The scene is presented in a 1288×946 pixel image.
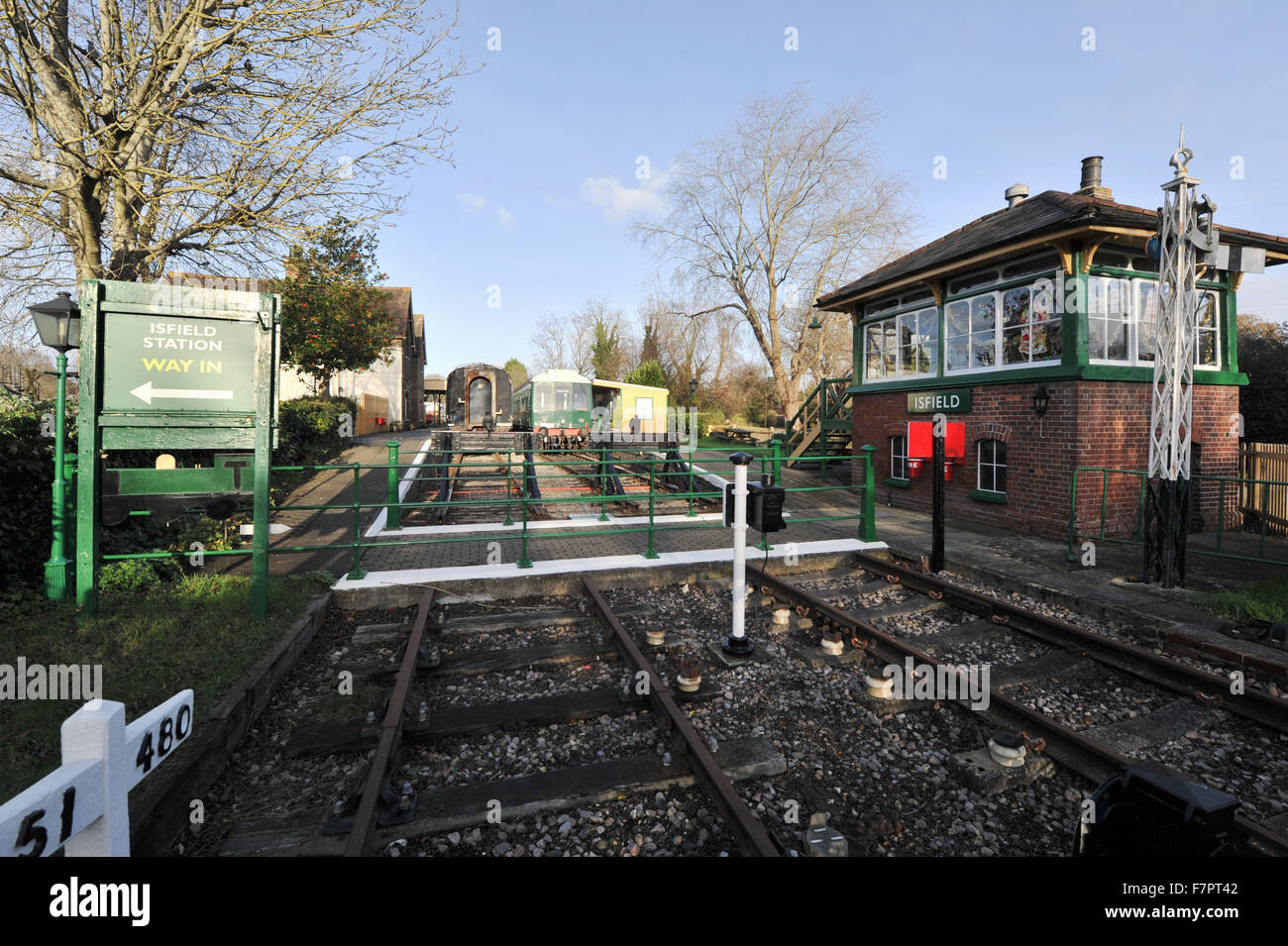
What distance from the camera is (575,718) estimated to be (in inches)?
163

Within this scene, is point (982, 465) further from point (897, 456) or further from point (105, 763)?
point (105, 763)

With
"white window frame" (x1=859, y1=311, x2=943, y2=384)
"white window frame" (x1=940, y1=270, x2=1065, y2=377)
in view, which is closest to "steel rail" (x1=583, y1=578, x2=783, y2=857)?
"white window frame" (x1=940, y1=270, x2=1065, y2=377)

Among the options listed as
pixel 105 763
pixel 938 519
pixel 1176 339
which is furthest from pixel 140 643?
pixel 1176 339

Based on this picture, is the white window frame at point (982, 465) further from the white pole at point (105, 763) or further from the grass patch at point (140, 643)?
the white pole at point (105, 763)

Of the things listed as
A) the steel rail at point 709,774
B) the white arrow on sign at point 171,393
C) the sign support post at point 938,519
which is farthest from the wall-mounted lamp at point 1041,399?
the white arrow on sign at point 171,393

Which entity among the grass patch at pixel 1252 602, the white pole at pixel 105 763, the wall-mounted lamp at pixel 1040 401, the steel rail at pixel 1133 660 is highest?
the wall-mounted lamp at pixel 1040 401

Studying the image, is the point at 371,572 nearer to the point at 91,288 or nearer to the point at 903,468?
the point at 91,288

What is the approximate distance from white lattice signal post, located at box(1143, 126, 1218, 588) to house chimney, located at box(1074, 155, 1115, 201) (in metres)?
5.81

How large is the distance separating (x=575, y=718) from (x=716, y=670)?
1.30 meters

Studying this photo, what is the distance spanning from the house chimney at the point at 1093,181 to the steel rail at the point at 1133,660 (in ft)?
32.0

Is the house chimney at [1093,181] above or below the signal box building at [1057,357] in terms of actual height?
above

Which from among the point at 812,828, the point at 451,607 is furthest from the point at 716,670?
the point at 451,607

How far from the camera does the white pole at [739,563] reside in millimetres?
5129
